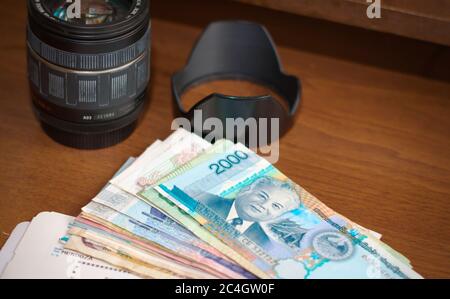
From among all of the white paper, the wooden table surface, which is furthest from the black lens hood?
the white paper

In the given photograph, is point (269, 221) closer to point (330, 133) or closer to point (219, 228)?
point (219, 228)

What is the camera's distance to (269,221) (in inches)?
28.6

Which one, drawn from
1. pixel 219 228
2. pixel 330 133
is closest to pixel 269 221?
pixel 219 228

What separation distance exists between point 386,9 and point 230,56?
0.20 meters

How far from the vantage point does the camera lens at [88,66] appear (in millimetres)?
717

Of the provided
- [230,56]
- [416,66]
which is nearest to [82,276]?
[230,56]

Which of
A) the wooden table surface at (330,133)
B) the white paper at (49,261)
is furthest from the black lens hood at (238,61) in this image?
the white paper at (49,261)

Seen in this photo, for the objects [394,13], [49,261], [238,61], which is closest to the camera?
[49,261]

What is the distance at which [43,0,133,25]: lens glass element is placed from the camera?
766mm

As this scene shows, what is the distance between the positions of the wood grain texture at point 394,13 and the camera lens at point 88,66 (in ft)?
0.57

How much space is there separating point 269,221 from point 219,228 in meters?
0.05

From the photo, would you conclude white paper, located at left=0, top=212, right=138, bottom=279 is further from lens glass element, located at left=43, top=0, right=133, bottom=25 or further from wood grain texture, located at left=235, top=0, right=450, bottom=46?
wood grain texture, located at left=235, top=0, right=450, bottom=46

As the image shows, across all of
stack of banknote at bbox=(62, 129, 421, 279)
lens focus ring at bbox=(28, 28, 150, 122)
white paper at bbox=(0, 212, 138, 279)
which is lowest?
white paper at bbox=(0, 212, 138, 279)

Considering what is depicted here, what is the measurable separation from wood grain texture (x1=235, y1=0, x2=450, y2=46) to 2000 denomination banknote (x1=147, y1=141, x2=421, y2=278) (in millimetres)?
182
